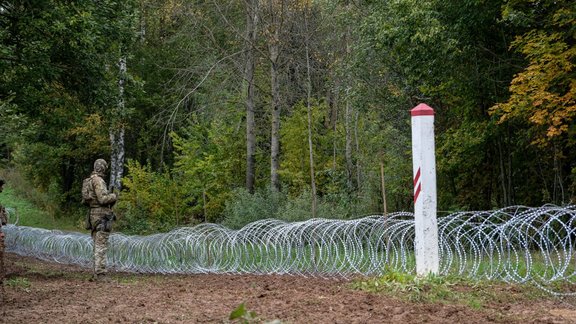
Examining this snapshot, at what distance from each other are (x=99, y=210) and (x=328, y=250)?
4.78 m

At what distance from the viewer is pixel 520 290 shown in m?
10.1

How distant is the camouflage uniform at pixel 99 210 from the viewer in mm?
14212

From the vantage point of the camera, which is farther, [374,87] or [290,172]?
[290,172]

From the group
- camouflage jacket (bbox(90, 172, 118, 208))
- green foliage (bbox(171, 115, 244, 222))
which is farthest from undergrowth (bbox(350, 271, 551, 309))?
green foliage (bbox(171, 115, 244, 222))

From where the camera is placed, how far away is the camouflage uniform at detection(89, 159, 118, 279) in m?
14.2

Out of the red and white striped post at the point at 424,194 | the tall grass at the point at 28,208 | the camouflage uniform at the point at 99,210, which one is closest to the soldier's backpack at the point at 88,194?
the camouflage uniform at the point at 99,210

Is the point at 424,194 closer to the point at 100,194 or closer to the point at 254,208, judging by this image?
the point at 100,194

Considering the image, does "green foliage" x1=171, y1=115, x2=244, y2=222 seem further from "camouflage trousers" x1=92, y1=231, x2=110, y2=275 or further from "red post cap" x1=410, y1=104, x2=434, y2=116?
"red post cap" x1=410, y1=104, x2=434, y2=116

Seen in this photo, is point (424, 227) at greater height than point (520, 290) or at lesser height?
greater

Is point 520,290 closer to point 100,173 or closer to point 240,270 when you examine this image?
point 240,270

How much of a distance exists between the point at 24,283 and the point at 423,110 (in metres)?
7.99

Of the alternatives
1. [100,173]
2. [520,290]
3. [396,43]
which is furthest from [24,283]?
[396,43]

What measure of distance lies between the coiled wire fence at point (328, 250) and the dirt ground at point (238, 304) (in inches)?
28.1

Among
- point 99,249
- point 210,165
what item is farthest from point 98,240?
point 210,165
